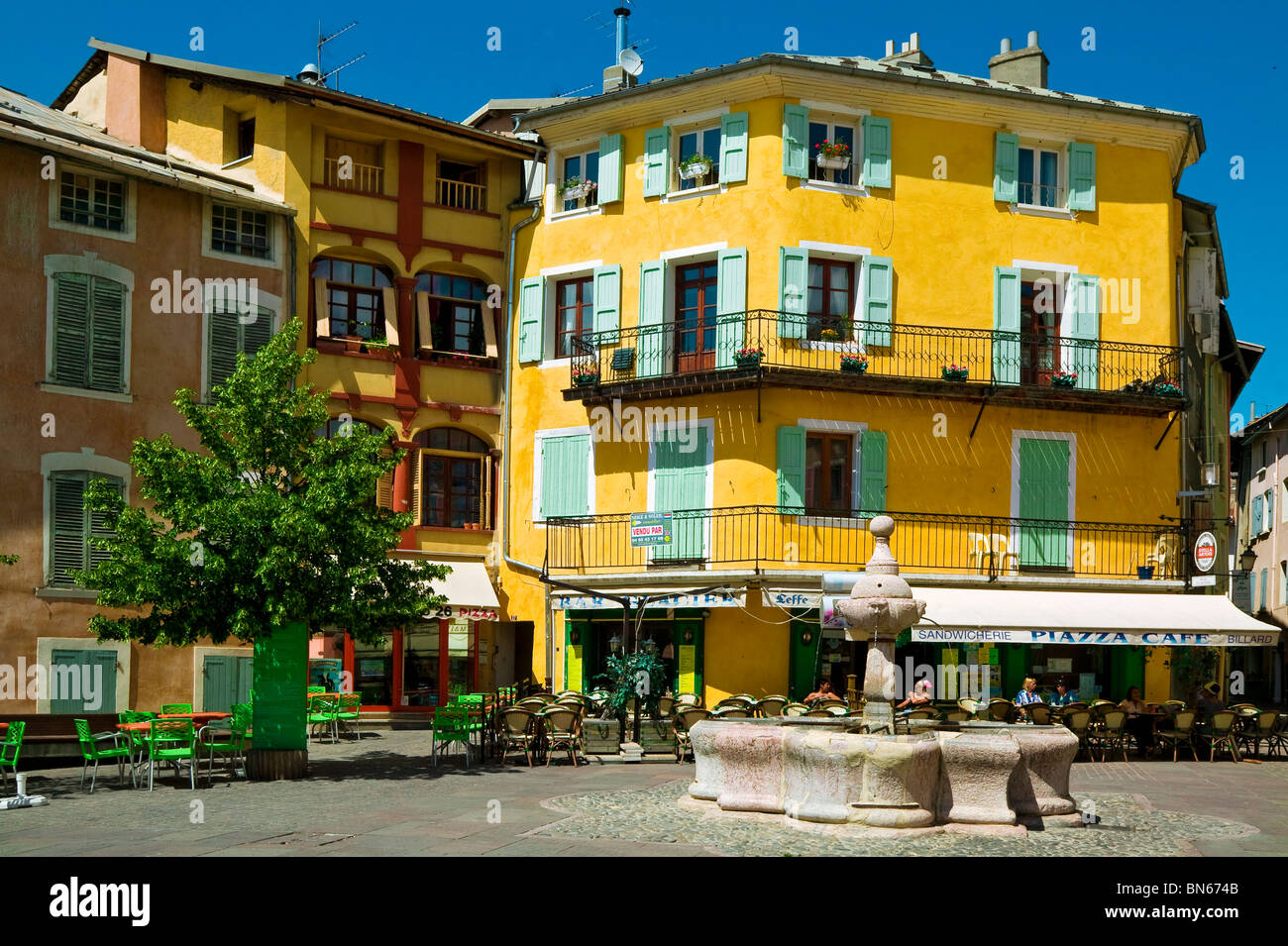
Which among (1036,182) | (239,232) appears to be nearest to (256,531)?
(239,232)

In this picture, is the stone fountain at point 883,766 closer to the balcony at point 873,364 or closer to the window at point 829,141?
the balcony at point 873,364

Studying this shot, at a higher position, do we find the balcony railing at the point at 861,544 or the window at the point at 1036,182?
the window at the point at 1036,182

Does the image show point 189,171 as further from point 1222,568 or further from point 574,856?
point 1222,568

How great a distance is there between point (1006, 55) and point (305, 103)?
14264 millimetres

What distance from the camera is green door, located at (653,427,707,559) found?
2570 cm

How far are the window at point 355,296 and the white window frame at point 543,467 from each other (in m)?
3.55

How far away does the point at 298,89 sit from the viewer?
1032 inches

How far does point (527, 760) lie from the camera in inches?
801

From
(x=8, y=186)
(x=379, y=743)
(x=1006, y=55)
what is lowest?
(x=379, y=743)

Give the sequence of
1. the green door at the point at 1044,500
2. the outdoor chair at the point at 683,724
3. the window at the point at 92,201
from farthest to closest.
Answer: the green door at the point at 1044,500
the window at the point at 92,201
the outdoor chair at the point at 683,724

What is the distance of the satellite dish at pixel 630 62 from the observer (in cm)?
3019

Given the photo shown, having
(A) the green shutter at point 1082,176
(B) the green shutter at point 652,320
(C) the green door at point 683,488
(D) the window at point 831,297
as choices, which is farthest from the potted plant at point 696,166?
(A) the green shutter at point 1082,176

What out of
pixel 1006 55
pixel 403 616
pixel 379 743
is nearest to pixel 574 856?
pixel 403 616

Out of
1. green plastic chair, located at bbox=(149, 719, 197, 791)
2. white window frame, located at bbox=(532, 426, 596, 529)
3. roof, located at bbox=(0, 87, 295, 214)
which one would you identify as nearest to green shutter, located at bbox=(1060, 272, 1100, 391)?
white window frame, located at bbox=(532, 426, 596, 529)
